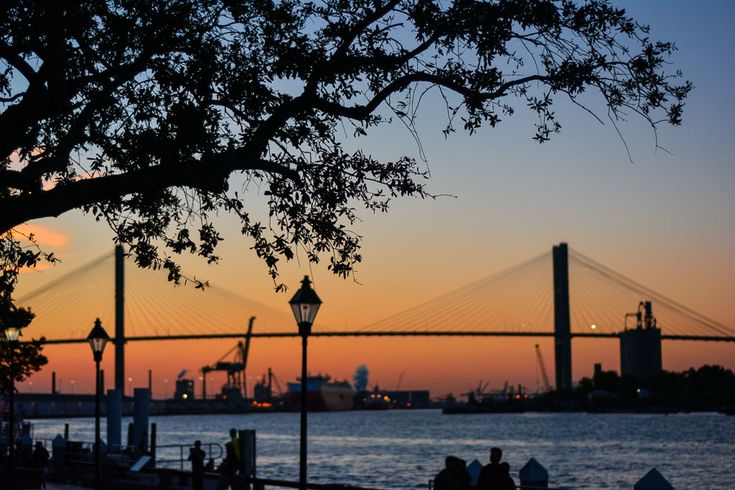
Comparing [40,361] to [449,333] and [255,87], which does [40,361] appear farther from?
[449,333]

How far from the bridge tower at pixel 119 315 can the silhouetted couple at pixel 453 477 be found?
8755 cm

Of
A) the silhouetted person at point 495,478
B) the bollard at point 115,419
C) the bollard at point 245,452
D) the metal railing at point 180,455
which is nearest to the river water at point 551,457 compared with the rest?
the metal railing at point 180,455

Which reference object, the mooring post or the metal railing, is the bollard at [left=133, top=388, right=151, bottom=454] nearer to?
the metal railing

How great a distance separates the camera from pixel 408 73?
39.7ft

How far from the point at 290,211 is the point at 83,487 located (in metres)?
17.7

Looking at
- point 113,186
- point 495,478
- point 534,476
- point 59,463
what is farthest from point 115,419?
point 113,186

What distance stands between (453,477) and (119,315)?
95.5 metres

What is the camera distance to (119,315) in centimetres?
10719

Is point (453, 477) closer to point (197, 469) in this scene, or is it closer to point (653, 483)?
point (653, 483)

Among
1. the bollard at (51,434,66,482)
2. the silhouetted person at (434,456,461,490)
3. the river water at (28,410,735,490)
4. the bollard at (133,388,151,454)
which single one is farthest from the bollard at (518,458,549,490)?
the river water at (28,410,735,490)

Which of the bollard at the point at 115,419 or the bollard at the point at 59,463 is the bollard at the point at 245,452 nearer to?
the bollard at the point at 59,463

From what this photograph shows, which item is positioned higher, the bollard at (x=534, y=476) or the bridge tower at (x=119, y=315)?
the bridge tower at (x=119, y=315)

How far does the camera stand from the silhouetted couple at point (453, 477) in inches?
570

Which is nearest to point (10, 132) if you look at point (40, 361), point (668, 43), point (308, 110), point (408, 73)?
point (308, 110)
